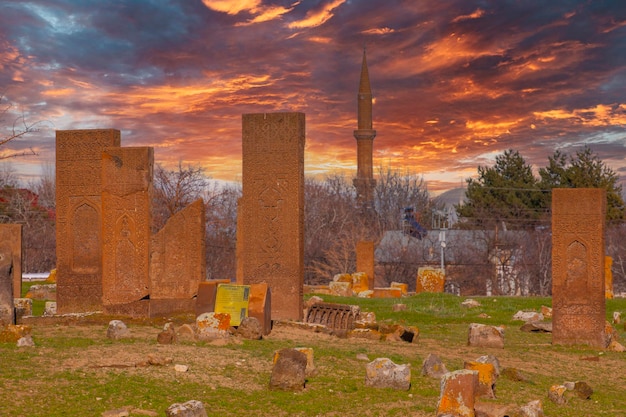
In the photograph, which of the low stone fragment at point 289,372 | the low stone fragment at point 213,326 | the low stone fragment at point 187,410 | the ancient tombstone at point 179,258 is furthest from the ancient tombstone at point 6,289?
the low stone fragment at point 187,410

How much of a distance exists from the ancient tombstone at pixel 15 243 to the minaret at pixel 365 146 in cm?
4222

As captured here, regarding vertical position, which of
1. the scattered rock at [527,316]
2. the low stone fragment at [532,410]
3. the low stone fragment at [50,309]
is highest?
the low stone fragment at [50,309]

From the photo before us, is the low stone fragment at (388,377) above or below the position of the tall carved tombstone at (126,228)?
below

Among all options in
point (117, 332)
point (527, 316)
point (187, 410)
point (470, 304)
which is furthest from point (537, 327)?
point (187, 410)

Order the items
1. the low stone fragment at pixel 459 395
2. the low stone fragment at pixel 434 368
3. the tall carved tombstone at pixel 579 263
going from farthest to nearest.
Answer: the tall carved tombstone at pixel 579 263 → the low stone fragment at pixel 434 368 → the low stone fragment at pixel 459 395

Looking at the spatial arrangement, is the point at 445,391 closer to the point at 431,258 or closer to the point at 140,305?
the point at 140,305

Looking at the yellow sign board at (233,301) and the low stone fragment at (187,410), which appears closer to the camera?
the low stone fragment at (187,410)

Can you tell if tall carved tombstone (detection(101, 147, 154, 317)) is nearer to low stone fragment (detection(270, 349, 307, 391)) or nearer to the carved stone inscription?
the carved stone inscription

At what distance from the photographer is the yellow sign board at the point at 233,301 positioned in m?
11.8

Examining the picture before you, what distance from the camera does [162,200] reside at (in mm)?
37250

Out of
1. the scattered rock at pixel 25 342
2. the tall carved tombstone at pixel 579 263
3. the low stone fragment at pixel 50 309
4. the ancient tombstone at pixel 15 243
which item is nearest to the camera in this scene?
the scattered rock at pixel 25 342

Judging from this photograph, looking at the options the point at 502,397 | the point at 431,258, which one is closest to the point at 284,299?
the point at 502,397

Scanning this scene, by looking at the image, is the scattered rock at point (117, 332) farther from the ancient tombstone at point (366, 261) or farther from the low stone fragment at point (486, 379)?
the ancient tombstone at point (366, 261)

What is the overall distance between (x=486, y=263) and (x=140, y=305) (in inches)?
1227
